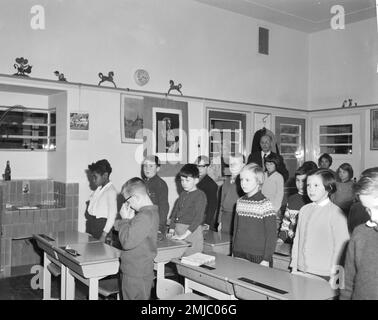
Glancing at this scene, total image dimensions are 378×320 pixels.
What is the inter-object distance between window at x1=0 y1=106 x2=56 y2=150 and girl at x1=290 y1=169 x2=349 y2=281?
3162 millimetres

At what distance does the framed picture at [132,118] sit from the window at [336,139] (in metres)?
3.34

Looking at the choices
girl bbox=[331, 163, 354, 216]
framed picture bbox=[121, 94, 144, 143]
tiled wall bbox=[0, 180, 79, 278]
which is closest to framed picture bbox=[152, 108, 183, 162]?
framed picture bbox=[121, 94, 144, 143]

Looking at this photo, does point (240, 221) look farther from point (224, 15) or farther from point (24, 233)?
point (224, 15)

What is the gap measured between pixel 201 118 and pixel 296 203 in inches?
99.8

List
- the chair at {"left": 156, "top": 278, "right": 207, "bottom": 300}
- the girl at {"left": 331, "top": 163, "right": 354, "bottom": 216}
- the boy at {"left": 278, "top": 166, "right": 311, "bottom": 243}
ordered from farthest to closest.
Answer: the girl at {"left": 331, "top": 163, "right": 354, "bottom": 216}
the boy at {"left": 278, "top": 166, "right": 311, "bottom": 243}
the chair at {"left": 156, "top": 278, "right": 207, "bottom": 300}

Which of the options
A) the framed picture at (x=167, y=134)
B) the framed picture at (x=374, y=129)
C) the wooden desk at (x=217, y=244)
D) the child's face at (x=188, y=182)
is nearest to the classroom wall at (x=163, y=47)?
the framed picture at (x=167, y=134)

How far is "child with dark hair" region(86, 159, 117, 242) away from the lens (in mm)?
3648

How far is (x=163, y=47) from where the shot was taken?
527 cm

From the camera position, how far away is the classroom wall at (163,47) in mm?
4355

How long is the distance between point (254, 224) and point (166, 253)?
2.34 ft

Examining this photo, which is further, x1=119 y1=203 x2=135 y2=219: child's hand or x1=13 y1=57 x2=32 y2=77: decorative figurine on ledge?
x1=13 y1=57 x2=32 y2=77: decorative figurine on ledge

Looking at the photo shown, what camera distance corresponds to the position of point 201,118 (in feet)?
18.5

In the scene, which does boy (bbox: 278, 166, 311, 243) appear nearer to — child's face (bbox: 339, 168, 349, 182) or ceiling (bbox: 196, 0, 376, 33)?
child's face (bbox: 339, 168, 349, 182)

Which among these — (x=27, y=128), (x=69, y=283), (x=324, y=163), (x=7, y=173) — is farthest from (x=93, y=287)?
(x=324, y=163)
